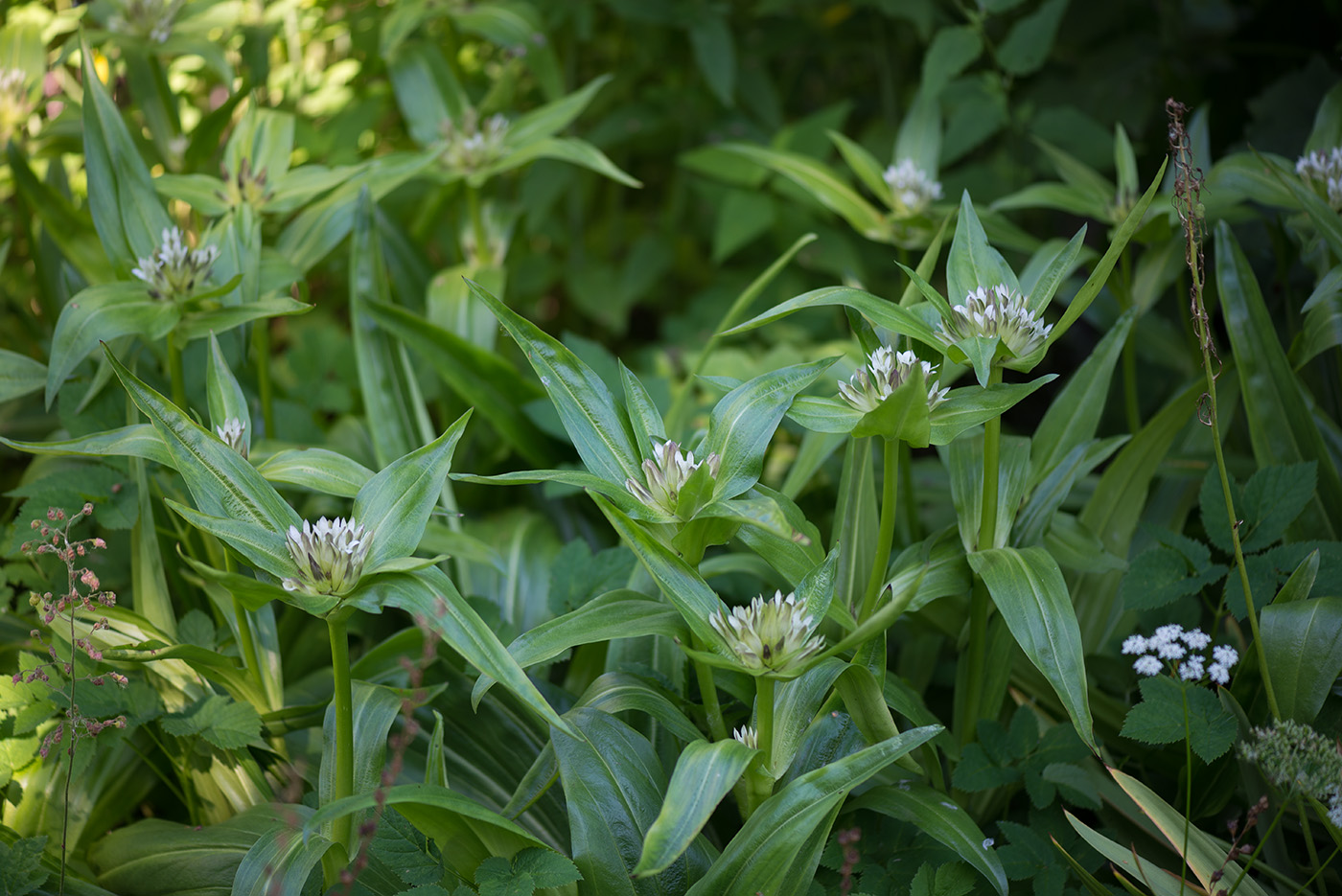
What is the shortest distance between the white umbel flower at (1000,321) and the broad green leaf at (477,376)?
0.90 m

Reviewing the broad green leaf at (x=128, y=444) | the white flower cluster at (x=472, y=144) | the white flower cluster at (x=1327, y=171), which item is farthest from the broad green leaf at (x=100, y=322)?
the white flower cluster at (x=1327, y=171)

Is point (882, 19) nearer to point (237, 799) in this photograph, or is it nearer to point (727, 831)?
point (727, 831)

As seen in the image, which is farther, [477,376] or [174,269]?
[477,376]

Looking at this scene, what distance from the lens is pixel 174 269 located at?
1.43 meters

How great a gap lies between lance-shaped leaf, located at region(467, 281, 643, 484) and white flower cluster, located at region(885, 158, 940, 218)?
0.86 m

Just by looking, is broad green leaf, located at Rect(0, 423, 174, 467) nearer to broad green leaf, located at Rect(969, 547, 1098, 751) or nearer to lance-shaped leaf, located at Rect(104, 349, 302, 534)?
lance-shaped leaf, located at Rect(104, 349, 302, 534)

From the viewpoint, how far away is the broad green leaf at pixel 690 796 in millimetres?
893

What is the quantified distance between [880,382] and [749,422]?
0.16 metres

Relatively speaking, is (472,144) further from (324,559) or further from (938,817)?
(938,817)

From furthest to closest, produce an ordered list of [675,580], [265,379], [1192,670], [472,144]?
1. [472,144]
2. [265,379]
3. [1192,670]
4. [675,580]

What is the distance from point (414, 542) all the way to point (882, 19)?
2.35m

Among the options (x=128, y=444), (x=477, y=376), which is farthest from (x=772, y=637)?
(x=477, y=376)

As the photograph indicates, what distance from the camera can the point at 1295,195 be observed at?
4.81 ft

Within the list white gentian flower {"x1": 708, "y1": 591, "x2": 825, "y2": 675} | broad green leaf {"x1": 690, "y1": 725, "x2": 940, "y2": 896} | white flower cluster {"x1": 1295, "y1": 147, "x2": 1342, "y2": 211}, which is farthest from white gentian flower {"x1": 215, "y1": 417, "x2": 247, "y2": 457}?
white flower cluster {"x1": 1295, "y1": 147, "x2": 1342, "y2": 211}
